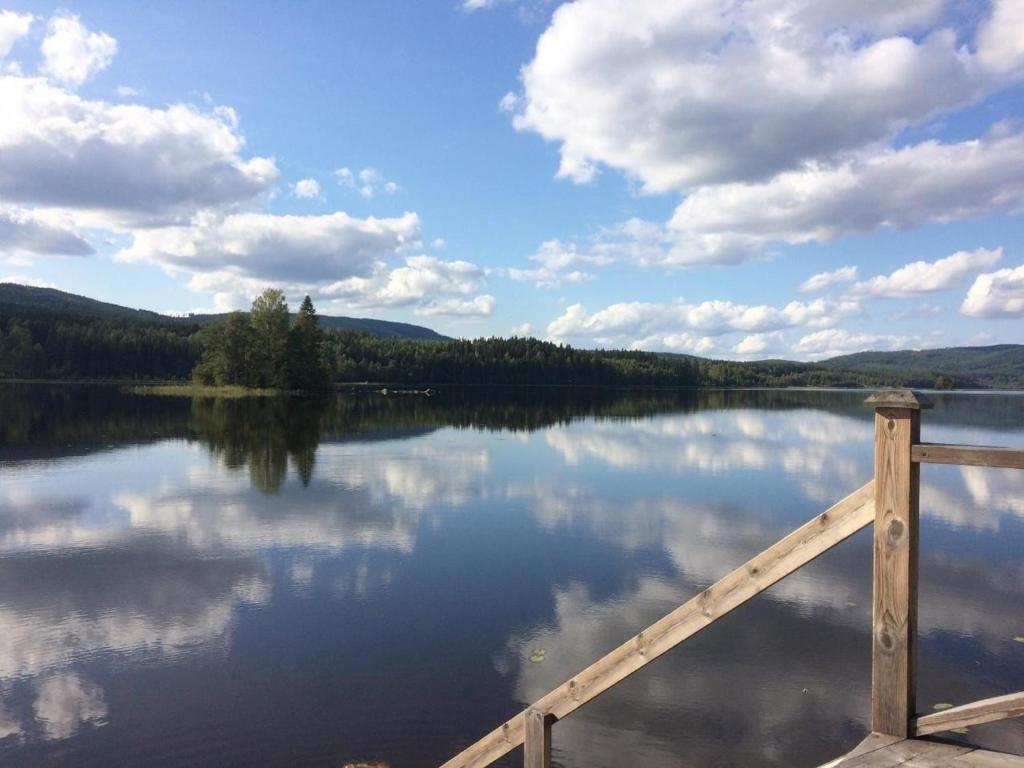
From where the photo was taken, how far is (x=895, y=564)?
3994 millimetres

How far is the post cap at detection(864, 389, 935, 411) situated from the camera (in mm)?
3824

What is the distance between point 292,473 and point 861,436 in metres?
40.3

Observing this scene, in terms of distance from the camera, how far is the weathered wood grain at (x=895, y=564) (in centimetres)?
390

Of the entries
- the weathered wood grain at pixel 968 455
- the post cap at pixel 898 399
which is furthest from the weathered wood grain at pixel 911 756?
the post cap at pixel 898 399

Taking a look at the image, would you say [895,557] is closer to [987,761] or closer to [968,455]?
[968,455]

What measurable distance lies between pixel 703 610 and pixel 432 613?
8.57 meters

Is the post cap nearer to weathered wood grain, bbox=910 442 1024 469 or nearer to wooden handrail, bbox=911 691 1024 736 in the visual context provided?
weathered wood grain, bbox=910 442 1024 469

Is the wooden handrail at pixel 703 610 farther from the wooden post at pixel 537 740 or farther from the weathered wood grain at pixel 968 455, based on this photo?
the weathered wood grain at pixel 968 455

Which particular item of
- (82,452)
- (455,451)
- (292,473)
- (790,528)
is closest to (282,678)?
(790,528)

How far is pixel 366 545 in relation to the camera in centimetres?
1703

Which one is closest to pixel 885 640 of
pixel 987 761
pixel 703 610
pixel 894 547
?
pixel 894 547

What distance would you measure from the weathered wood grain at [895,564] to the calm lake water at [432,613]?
4518 mm

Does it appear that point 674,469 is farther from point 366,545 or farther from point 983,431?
point 983,431

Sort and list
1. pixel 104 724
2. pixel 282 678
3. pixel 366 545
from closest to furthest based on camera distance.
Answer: pixel 104 724
pixel 282 678
pixel 366 545
